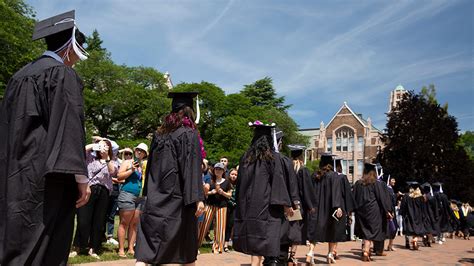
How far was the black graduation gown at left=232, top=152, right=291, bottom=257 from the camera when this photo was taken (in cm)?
646

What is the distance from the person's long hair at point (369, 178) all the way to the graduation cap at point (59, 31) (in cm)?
937

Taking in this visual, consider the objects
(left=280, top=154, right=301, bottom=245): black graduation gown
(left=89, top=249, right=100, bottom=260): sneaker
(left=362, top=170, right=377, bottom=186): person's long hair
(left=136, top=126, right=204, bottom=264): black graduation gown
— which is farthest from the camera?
(left=362, top=170, right=377, bottom=186): person's long hair

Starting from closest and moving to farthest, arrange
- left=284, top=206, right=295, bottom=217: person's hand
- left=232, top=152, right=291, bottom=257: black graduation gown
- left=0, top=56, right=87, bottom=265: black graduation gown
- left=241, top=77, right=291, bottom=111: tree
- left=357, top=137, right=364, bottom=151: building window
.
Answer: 1. left=0, top=56, right=87, bottom=265: black graduation gown
2. left=232, top=152, right=291, bottom=257: black graduation gown
3. left=284, top=206, right=295, bottom=217: person's hand
4. left=241, top=77, right=291, bottom=111: tree
5. left=357, top=137, right=364, bottom=151: building window

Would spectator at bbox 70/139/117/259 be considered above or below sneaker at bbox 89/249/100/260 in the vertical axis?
above

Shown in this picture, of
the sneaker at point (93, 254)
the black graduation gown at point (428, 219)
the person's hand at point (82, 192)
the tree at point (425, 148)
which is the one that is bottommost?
the sneaker at point (93, 254)

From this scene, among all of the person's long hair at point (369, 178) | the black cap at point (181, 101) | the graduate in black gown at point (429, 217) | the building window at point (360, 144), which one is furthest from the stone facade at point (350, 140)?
the black cap at point (181, 101)

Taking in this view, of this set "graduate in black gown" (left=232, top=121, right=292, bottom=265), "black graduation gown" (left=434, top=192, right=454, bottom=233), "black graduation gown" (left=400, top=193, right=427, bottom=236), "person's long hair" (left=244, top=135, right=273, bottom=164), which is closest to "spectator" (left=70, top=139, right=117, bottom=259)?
"graduate in black gown" (left=232, top=121, right=292, bottom=265)

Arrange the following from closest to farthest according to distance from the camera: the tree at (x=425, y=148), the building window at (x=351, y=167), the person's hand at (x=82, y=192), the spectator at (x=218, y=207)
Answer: the person's hand at (x=82, y=192), the spectator at (x=218, y=207), the tree at (x=425, y=148), the building window at (x=351, y=167)

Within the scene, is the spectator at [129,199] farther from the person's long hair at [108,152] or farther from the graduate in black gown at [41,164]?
the graduate in black gown at [41,164]

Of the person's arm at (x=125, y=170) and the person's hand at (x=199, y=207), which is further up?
the person's arm at (x=125, y=170)

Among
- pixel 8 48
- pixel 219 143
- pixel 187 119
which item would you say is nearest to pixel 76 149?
pixel 187 119

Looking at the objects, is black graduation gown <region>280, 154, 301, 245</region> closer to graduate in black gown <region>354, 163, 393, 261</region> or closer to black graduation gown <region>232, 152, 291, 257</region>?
black graduation gown <region>232, 152, 291, 257</region>

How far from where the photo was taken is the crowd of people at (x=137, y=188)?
123 inches

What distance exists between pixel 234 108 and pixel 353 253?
3617 centimetres
